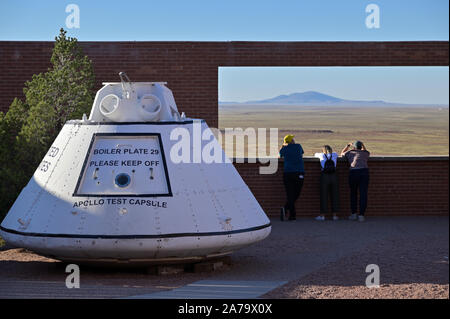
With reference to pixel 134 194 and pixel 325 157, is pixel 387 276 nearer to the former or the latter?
pixel 134 194

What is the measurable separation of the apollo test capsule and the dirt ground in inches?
14.3

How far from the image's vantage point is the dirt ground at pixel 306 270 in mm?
7410

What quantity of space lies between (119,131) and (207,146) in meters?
1.07

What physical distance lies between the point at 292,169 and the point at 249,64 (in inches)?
98.6

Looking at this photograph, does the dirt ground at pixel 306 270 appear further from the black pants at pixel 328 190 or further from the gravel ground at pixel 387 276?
the black pants at pixel 328 190

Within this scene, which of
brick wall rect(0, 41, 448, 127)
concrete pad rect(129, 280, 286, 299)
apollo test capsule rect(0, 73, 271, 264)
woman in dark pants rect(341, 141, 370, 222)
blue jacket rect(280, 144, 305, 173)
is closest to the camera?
concrete pad rect(129, 280, 286, 299)

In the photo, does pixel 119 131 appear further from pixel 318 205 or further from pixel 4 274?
pixel 318 205

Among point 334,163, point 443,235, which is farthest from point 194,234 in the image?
point 334,163

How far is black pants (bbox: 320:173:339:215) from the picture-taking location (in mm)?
14508

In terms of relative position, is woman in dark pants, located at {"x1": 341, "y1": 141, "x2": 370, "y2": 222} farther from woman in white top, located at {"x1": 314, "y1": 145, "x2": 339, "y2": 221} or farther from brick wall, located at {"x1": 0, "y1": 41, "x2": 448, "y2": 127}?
brick wall, located at {"x1": 0, "y1": 41, "x2": 448, "y2": 127}

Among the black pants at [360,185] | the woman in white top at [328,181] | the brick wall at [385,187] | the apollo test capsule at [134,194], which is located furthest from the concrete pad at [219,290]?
the brick wall at [385,187]

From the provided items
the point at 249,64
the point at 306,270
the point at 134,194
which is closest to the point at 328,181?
the point at 249,64

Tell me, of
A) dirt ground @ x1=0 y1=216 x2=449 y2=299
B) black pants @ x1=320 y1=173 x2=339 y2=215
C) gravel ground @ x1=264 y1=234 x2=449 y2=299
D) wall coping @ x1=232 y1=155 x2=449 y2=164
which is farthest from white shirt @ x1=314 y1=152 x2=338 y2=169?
gravel ground @ x1=264 y1=234 x2=449 y2=299

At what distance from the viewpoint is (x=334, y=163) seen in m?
14.5
